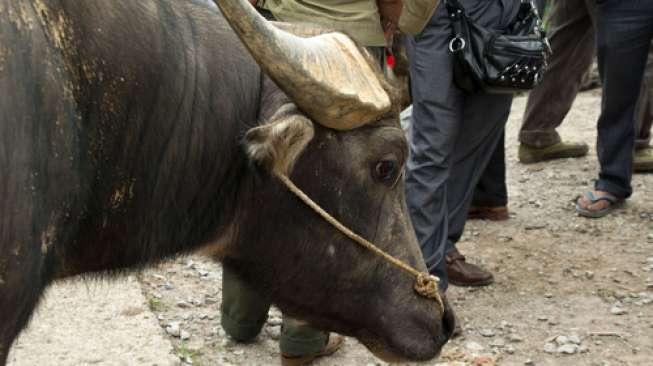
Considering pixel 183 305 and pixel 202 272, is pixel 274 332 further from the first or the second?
pixel 202 272

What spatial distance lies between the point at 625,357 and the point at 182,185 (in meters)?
2.55

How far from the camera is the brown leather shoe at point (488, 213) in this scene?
6145 millimetres

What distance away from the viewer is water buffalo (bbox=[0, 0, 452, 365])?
2252 mm

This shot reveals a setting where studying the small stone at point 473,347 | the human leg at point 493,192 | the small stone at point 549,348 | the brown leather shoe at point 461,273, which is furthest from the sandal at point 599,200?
the small stone at point 473,347

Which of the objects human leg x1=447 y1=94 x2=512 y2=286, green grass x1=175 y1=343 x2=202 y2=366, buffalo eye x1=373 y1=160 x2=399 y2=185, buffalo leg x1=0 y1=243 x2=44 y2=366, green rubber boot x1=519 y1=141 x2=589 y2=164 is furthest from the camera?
green rubber boot x1=519 y1=141 x2=589 y2=164

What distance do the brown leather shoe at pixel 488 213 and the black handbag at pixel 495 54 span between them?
1744mm

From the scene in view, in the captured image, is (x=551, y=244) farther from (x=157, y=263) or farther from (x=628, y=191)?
(x=157, y=263)

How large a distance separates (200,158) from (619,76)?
12.7 ft

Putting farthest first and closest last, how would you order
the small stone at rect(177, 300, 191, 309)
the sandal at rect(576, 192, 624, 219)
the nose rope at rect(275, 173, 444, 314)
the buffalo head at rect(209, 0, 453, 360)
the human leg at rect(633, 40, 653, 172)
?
the human leg at rect(633, 40, 653, 172)
the sandal at rect(576, 192, 624, 219)
the small stone at rect(177, 300, 191, 309)
the nose rope at rect(275, 173, 444, 314)
the buffalo head at rect(209, 0, 453, 360)

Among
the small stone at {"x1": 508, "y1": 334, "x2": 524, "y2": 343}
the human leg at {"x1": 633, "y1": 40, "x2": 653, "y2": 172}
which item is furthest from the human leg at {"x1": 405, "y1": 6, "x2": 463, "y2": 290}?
the human leg at {"x1": 633, "y1": 40, "x2": 653, "y2": 172}

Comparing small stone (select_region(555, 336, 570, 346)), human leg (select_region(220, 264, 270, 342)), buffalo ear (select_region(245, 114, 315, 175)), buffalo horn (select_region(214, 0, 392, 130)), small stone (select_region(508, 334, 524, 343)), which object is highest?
buffalo horn (select_region(214, 0, 392, 130))

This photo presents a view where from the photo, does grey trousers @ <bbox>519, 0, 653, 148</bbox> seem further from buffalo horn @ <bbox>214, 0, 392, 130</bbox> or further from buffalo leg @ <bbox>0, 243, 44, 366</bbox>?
buffalo leg @ <bbox>0, 243, 44, 366</bbox>

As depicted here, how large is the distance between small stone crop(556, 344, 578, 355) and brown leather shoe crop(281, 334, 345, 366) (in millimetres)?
974

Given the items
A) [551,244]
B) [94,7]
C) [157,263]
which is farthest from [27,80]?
[551,244]
